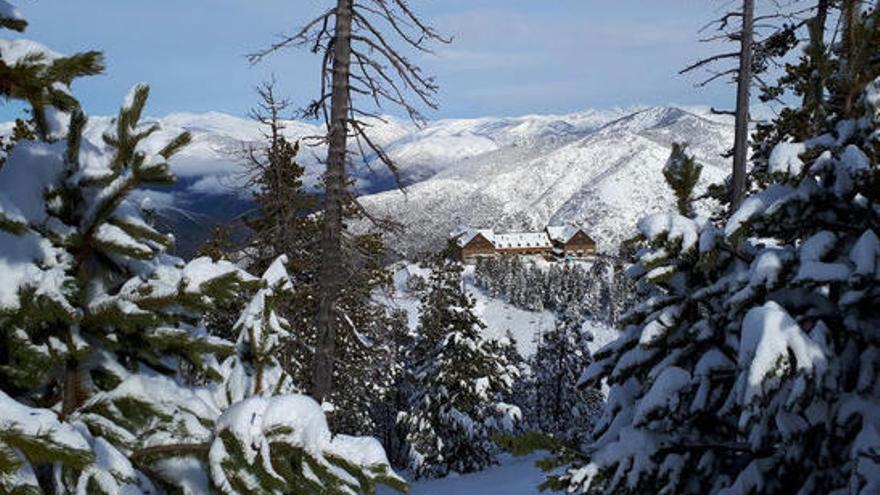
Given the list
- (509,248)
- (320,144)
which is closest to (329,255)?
(320,144)

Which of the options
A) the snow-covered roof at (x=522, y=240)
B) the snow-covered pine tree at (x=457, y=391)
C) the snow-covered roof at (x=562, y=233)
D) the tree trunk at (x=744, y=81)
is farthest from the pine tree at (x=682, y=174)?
the snow-covered roof at (x=522, y=240)

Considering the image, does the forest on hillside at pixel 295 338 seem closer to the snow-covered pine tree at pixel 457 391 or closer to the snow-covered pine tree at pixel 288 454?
the snow-covered pine tree at pixel 288 454

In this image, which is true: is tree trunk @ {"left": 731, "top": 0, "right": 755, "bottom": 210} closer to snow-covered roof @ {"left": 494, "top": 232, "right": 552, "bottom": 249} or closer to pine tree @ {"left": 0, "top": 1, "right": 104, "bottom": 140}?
pine tree @ {"left": 0, "top": 1, "right": 104, "bottom": 140}

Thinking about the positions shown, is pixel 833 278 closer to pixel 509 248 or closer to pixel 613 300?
pixel 613 300

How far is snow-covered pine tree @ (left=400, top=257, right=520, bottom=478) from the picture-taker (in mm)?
25969

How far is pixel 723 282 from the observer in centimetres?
475

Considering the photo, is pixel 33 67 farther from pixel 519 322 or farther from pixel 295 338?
pixel 519 322

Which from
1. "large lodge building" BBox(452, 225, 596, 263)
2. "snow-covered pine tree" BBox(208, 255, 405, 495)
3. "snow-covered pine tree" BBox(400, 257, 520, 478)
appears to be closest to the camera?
"snow-covered pine tree" BBox(208, 255, 405, 495)

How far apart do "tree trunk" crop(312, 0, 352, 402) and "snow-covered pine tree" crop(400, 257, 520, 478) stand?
1588cm

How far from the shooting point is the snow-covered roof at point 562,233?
622 feet

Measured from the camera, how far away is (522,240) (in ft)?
640

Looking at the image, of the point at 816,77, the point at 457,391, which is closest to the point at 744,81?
the point at 816,77

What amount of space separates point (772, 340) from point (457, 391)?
23156 mm

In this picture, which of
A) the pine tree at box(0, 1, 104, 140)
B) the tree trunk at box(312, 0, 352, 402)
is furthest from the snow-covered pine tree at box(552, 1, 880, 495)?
the tree trunk at box(312, 0, 352, 402)
